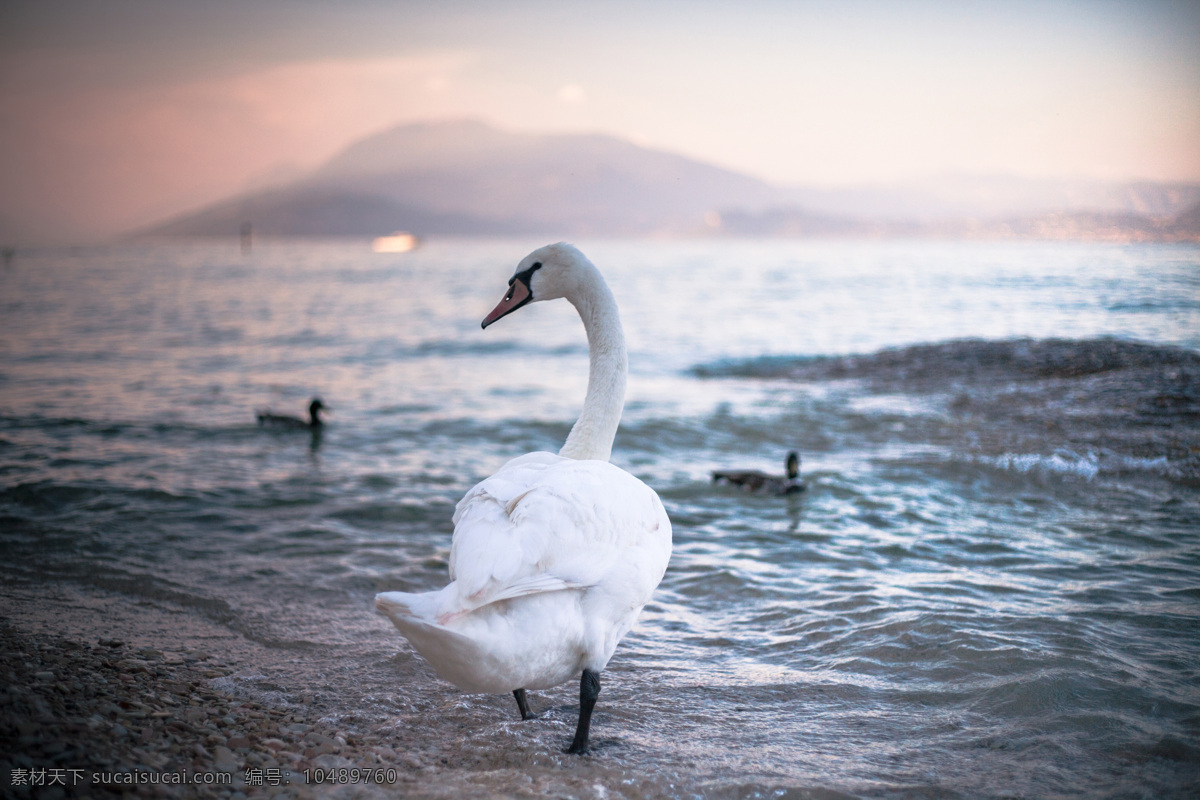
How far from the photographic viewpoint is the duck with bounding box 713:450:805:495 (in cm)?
816

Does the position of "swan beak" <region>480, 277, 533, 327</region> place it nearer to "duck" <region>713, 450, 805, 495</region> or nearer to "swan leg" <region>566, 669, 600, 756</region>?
"swan leg" <region>566, 669, 600, 756</region>

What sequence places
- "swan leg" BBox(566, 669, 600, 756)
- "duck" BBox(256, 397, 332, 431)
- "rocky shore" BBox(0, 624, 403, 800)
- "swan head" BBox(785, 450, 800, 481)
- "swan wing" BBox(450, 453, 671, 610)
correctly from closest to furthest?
"rocky shore" BBox(0, 624, 403, 800)
"swan wing" BBox(450, 453, 671, 610)
"swan leg" BBox(566, 669, 600, 756)
"swan head" BBox(785, 450, 800, 481)
"duck" BBox(256, 397, 332, 431)

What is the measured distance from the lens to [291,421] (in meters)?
11.4

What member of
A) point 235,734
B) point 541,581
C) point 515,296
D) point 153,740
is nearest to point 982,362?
point 515,296

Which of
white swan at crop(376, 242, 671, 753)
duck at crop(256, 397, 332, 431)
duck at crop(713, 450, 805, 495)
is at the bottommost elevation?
duck at crop(713, 450, 805, 495)

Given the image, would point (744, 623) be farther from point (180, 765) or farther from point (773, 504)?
point (180, 765)

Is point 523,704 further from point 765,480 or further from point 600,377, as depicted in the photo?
point 765,480

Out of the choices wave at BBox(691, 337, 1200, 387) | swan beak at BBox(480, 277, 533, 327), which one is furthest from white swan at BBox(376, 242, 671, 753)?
wave at BBox(691, 337, 1200, 387)

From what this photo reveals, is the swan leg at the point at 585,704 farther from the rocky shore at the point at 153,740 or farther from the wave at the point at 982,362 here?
the wave at the point at 982,362

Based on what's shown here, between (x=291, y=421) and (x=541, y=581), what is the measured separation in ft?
30.9

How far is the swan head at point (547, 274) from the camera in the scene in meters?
4.38

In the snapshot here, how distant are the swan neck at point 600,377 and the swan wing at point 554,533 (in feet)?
1.79

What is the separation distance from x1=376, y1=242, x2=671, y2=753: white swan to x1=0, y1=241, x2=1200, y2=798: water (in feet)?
1.91

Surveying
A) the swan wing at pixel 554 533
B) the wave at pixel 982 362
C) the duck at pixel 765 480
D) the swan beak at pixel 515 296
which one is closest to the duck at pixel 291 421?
the duck at pixel 765 480
